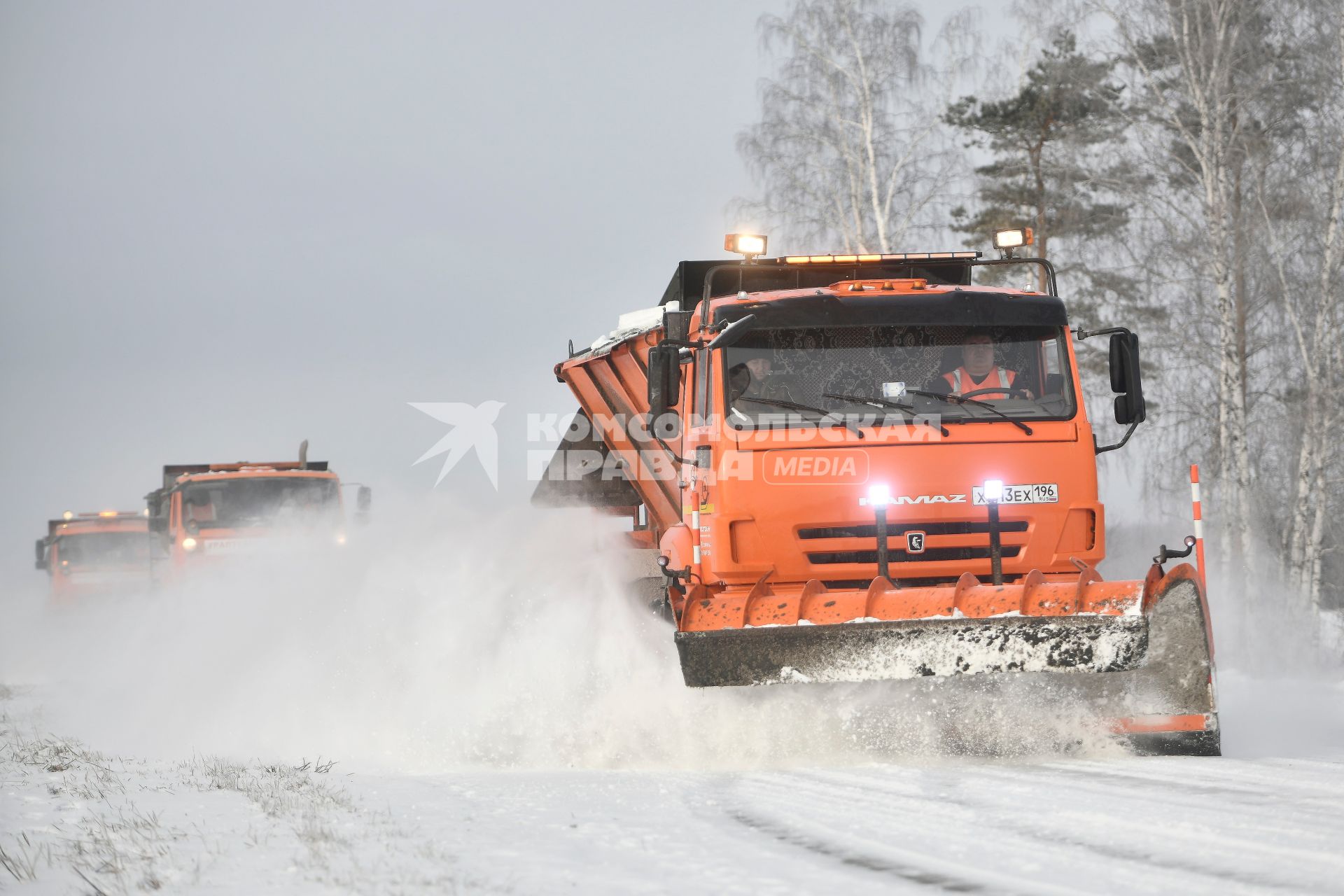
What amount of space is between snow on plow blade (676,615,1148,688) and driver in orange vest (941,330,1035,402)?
165 centimetres

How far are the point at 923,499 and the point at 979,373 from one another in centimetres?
89

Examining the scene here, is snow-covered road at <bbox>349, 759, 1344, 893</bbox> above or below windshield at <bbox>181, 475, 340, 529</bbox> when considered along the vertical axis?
below

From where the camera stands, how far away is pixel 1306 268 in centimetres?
1641

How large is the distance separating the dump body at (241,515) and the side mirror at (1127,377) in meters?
11.7

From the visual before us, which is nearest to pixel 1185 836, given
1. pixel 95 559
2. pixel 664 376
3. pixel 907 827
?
pixel 907 827

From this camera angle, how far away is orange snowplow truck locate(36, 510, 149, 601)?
23750 millimetres

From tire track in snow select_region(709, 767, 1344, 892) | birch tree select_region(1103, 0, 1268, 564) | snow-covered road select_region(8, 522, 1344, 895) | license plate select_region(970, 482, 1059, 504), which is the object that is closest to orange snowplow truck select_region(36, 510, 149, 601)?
snow-covered road select_region(8, 522, 1344, 895)

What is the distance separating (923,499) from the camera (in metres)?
6.55

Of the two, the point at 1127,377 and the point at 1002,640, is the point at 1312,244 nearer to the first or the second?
the point at 1127,377

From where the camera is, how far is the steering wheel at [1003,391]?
690cm

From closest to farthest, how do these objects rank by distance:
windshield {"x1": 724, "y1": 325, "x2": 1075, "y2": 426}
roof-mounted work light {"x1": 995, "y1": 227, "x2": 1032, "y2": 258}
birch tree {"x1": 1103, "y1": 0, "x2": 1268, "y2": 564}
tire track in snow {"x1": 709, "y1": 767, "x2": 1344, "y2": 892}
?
tire track in snow {"x1": 709, "y1": 767, "x2": 1344, "y2": 892} < windshield {"x1": 724, "y1": 325, "x2": 1075, "y2": 426} < roof-mounted work light {"x1": 995, "y1": 227, "x2": 1032, "y2": 258} < birch tree {"x1": 1103, "y1": 0, "x2": 1268, "y2": 564}

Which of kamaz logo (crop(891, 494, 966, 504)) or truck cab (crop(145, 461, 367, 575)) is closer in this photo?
kamaz logo (crop(891, 494, 966, 504))

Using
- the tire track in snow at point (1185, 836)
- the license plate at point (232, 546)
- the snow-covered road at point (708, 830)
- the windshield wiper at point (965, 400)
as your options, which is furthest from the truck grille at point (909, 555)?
the license plate at point (232, 546)

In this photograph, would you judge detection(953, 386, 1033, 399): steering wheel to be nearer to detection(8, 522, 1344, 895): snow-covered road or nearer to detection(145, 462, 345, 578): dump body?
detection(8, 522, 1344, 895): snow-covered road
